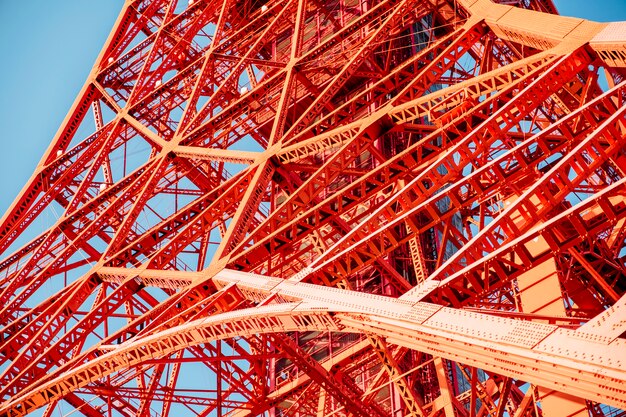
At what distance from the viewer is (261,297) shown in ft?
53.2

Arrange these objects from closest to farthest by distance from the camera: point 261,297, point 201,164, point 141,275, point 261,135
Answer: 1. point 261,297
2. point 141,275
3. point 201,164
4. point 261,135

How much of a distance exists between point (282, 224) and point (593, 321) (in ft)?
32.7

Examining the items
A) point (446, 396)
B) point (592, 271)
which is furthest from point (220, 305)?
point (592, 271)

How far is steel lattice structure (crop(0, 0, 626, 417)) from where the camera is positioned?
12953mm

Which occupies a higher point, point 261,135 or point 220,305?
point 261,135

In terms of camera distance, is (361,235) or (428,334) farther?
(361,235)

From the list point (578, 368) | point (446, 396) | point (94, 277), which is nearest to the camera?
point (578, 368)

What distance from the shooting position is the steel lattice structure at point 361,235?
510 inches

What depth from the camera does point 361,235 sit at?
677 inches

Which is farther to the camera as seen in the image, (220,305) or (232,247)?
(232,247)

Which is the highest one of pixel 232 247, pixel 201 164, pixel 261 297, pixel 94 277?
pixel 201 164

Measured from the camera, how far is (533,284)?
18.9 metres

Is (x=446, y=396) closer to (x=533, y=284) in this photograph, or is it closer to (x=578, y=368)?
(x=533, y=284)

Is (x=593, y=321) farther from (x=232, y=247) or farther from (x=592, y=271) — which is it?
(x=232, y=247)
